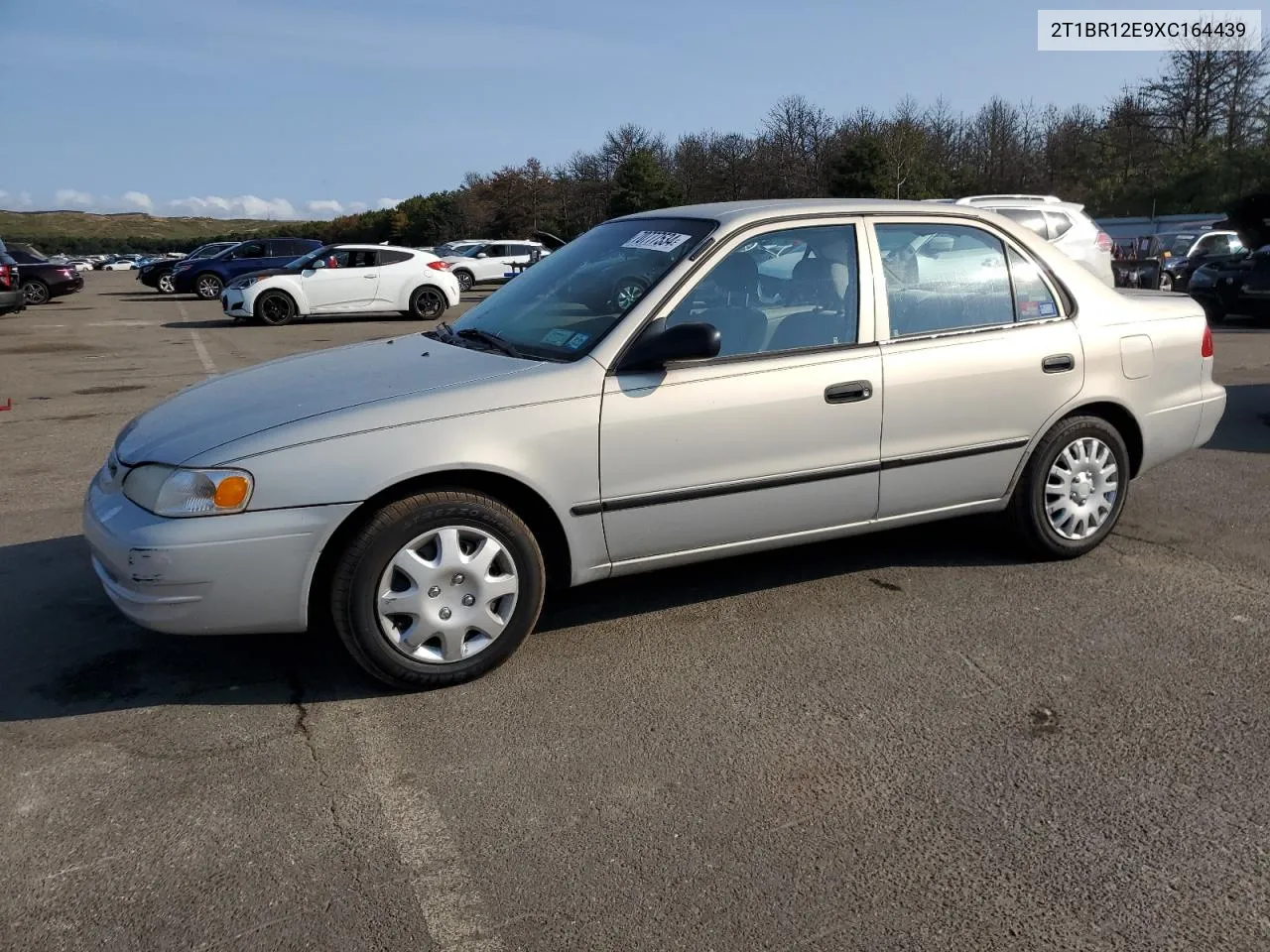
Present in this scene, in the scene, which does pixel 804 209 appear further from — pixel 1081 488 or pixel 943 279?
pixel 1081 488

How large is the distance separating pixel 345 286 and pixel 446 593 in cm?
1792

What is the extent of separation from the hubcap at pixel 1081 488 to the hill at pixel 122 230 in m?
109

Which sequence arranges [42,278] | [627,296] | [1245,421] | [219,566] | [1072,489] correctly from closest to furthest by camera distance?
1. [219,566]
2. [627,296]
3. [1072,489]
4. [1245,421]
5. [42,278]

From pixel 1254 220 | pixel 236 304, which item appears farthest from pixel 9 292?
pixel 1254 220

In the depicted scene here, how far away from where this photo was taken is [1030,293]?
4715 mm

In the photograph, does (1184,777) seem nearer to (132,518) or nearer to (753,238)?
(753,238)

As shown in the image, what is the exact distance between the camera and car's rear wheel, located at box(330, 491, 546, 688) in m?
3.52

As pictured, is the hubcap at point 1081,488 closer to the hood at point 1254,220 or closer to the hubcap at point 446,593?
the hubcap at point 446,593

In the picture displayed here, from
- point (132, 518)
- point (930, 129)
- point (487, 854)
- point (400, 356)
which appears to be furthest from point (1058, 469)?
point (930, 129)

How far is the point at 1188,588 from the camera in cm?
457

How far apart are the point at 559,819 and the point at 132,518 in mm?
1761

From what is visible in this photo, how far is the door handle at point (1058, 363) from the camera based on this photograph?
15.2ft

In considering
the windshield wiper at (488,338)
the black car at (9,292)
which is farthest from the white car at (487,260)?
the windshield wiper at (488,338)

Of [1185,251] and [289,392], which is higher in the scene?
[289,392]
